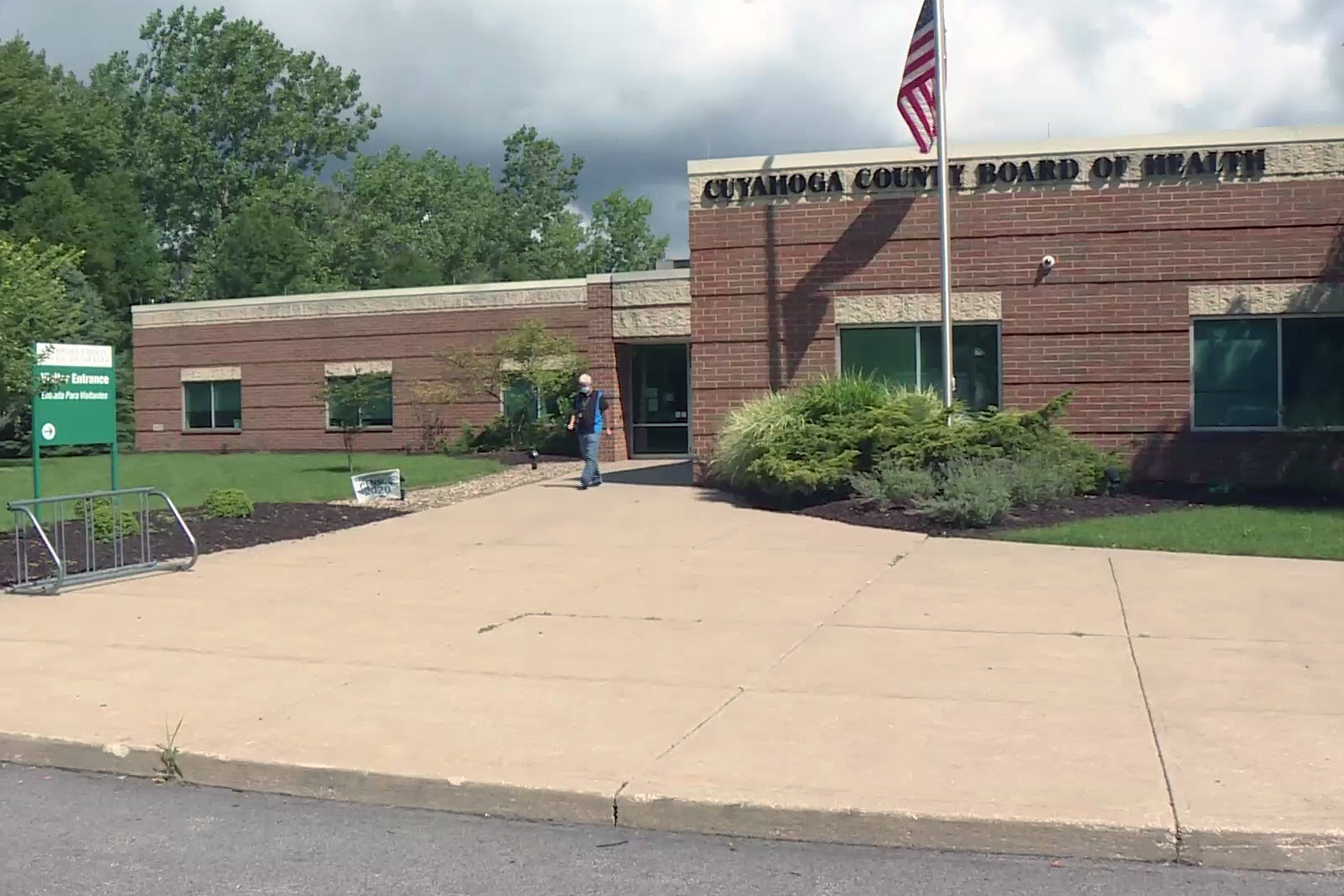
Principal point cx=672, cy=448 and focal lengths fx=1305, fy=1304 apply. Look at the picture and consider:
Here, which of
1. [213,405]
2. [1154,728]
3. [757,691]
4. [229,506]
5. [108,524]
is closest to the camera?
[1154,728]

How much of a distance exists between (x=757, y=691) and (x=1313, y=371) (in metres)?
12.7

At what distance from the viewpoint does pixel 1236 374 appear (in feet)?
56.6

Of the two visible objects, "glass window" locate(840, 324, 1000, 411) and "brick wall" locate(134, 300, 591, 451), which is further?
"brick wall" locate(134, 300, 591, 451)

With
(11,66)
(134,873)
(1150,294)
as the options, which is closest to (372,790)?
(134,873)

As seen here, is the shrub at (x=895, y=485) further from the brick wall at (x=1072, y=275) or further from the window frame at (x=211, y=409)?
the window frame at (x=211, y=409)

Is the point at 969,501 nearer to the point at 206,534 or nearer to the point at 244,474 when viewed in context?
the point at 206,534

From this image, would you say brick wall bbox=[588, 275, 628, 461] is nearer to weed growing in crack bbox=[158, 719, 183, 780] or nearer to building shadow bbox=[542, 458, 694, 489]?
building shadow bbox=[542, 458, 694, 489]

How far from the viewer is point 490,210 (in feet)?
227

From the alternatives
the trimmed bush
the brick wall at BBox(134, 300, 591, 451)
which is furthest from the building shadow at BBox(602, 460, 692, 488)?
the brick wall at BBox(134, 300, 591, 451)

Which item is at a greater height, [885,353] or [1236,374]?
[885,353]

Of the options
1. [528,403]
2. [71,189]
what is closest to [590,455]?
[528,403]

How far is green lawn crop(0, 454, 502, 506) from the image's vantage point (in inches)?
811

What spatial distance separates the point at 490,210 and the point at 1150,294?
55175mm

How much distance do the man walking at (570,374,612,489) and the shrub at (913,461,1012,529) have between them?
575cm
